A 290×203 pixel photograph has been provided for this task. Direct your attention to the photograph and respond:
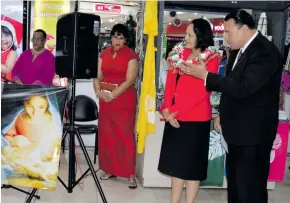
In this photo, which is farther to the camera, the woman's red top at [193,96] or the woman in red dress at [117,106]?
the woman in red dress at [117,106]

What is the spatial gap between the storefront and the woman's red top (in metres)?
0.83

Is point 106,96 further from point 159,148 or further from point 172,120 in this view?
point 172,120

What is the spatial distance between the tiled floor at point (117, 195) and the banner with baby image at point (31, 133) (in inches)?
34.5

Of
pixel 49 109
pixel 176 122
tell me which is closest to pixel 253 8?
pixel 176 122

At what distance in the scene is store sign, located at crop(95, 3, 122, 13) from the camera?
5.98 meters

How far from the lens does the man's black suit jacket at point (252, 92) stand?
79.7 inches

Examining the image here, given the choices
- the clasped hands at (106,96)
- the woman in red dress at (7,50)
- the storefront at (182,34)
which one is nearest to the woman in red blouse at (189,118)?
the storefront at (182,34)

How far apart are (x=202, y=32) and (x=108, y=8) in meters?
3.75

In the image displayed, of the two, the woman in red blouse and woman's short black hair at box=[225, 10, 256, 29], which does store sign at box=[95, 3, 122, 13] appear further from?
woman's short black hair at box=[225, 10, 256, 29]

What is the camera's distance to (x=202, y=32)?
102 inches

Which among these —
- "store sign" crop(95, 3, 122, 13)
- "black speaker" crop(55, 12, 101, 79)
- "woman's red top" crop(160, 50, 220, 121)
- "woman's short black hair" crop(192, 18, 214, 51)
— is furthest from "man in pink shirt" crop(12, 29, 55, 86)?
"store sign" crop(95, 3, 122, 13)

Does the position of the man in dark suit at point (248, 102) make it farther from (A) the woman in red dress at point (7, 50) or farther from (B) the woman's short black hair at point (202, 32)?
(A) the woman in red dress at point (7, 50)

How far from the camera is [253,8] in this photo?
4.04m

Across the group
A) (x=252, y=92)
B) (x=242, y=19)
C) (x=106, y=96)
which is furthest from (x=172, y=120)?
(x=106, y=96)
